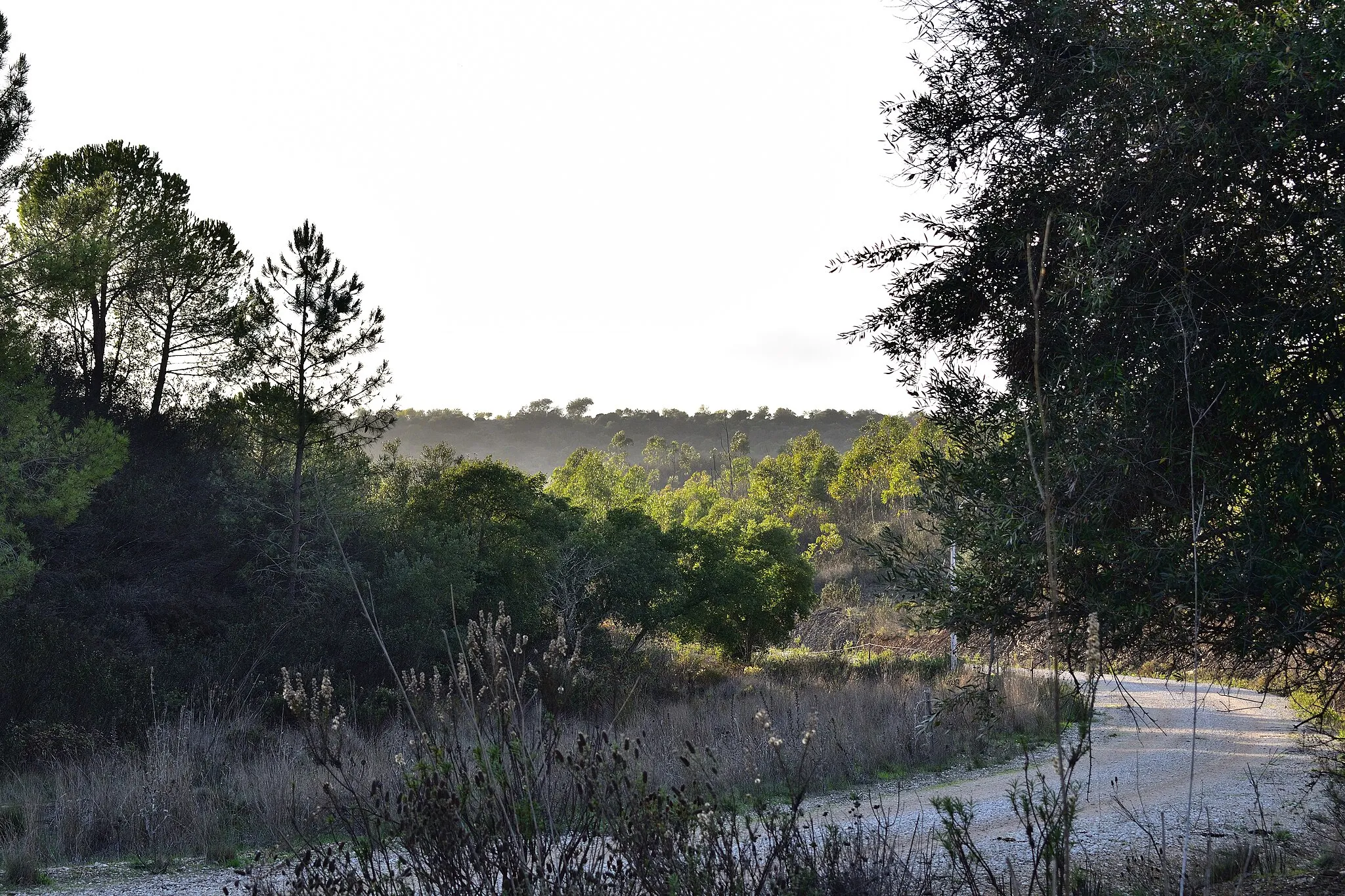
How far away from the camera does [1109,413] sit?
5758mm

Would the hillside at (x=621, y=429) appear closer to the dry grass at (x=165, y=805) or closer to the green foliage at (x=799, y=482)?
the green foliage at (x=799, y=482)

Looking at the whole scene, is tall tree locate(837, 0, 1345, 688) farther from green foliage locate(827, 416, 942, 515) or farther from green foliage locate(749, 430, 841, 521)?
green foliage locate(749, 430, 841, 521)

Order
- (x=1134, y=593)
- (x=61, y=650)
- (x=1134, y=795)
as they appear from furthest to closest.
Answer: (x=61, y=650), (x=1134, y=795), (x=1134, y=593)

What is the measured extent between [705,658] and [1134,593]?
19.6 meters

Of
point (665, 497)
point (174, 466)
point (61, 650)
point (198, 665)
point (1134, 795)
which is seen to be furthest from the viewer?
point (665, 497)

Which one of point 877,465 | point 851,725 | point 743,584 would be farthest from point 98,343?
point 877,465

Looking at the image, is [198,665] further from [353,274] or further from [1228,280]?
[1228,280]

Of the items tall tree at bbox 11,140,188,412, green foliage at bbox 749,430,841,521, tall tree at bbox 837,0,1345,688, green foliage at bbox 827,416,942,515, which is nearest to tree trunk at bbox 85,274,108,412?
tall tree at bbox 11,140,188,412

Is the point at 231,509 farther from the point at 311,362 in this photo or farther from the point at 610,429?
the point at 610,429

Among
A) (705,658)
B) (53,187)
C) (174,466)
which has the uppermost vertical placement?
(53,187)

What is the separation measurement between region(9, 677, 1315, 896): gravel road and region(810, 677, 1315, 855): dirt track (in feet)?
0.07

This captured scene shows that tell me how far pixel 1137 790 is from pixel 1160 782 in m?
3.82

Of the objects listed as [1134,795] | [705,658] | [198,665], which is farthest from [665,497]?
[1134,795]

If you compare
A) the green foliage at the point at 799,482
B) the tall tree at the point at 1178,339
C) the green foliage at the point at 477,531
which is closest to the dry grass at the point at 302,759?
the tall tree at the point at 1178,339
